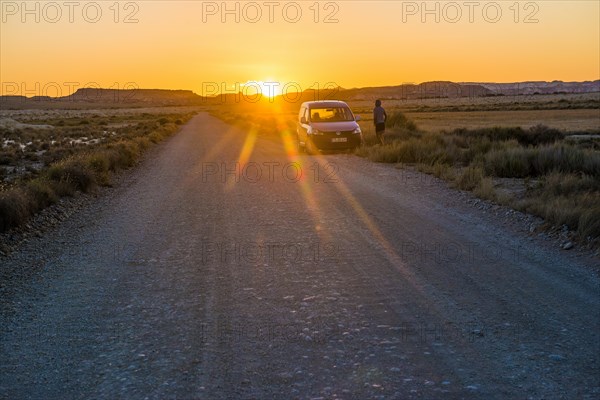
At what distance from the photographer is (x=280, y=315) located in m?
5.73

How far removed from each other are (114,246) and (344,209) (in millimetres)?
4303

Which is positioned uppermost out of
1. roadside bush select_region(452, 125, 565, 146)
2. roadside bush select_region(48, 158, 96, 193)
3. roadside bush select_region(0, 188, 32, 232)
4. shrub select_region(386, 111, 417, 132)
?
shrub select_region(386, 111, 417, 132)

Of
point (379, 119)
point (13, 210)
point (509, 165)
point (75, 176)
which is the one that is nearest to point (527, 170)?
point (509, 165)

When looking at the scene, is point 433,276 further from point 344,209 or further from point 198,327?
point 344,209

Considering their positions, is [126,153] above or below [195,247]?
above

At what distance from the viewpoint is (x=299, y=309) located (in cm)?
589

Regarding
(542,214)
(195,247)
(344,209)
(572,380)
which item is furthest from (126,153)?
(572,380)

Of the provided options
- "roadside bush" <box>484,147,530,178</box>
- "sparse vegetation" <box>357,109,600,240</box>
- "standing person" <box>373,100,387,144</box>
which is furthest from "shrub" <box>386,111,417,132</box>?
"roadside bush" <box>484,147,530,178</box>

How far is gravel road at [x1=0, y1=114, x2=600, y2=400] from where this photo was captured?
171 inches

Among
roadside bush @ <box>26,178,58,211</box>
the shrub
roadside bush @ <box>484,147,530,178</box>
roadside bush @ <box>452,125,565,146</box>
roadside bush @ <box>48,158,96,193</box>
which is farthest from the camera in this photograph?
the shrub

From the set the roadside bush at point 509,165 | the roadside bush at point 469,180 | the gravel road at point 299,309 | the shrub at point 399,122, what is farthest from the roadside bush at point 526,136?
the gravel road at point 299,309

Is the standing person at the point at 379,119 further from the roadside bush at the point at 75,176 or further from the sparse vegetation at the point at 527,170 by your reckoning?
the roadside bush at the point at 75,176

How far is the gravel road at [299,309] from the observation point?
436cm

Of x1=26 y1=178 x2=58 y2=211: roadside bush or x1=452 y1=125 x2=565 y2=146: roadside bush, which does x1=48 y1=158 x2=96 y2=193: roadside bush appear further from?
x1=452 y1=125 x2=565 y2=146: roadside bush
